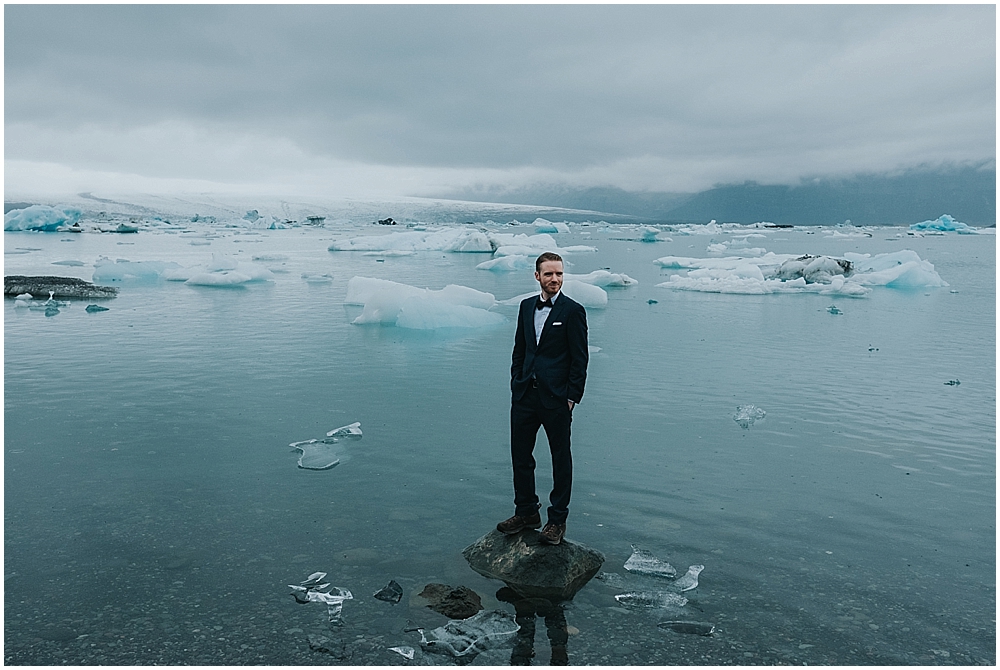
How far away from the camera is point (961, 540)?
4605 millimetres

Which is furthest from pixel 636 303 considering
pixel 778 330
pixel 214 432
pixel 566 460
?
pixel 566 460

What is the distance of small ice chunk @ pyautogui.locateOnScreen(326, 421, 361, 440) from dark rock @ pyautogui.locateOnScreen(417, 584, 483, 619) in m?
2.76

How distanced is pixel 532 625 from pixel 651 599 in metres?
0.64

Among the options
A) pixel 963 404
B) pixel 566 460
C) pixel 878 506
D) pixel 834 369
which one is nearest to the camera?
pixel 566 460

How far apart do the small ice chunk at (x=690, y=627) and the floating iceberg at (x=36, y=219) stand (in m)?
56.4

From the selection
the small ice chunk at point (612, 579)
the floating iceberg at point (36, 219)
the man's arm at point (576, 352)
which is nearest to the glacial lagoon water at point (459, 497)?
the small ice chunk at point (612, 579)

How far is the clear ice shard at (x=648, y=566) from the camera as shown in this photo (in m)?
4.11

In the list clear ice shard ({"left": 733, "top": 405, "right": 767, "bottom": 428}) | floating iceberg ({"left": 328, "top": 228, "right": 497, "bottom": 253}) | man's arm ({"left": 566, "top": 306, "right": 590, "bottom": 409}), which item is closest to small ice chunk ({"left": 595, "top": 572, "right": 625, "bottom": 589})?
man's arm ({"left": 566, "top": 306, "right": 590, "bottom": 409})

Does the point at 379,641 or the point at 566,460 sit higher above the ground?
the point at 566,460

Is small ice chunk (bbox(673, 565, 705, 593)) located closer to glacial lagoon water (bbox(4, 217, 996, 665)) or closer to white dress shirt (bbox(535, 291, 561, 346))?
glacial lagoon water (bbox(4, 217, 996, 665))

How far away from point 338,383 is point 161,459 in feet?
9.48

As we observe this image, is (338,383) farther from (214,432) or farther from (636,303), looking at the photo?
(636,303)

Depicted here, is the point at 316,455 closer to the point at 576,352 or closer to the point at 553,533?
the point at 553,533

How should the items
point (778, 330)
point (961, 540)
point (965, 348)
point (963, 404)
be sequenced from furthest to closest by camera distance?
1. point (778, 330)
2. point (965, 348)
3. point (963, 404)
4. point (961, 540)
